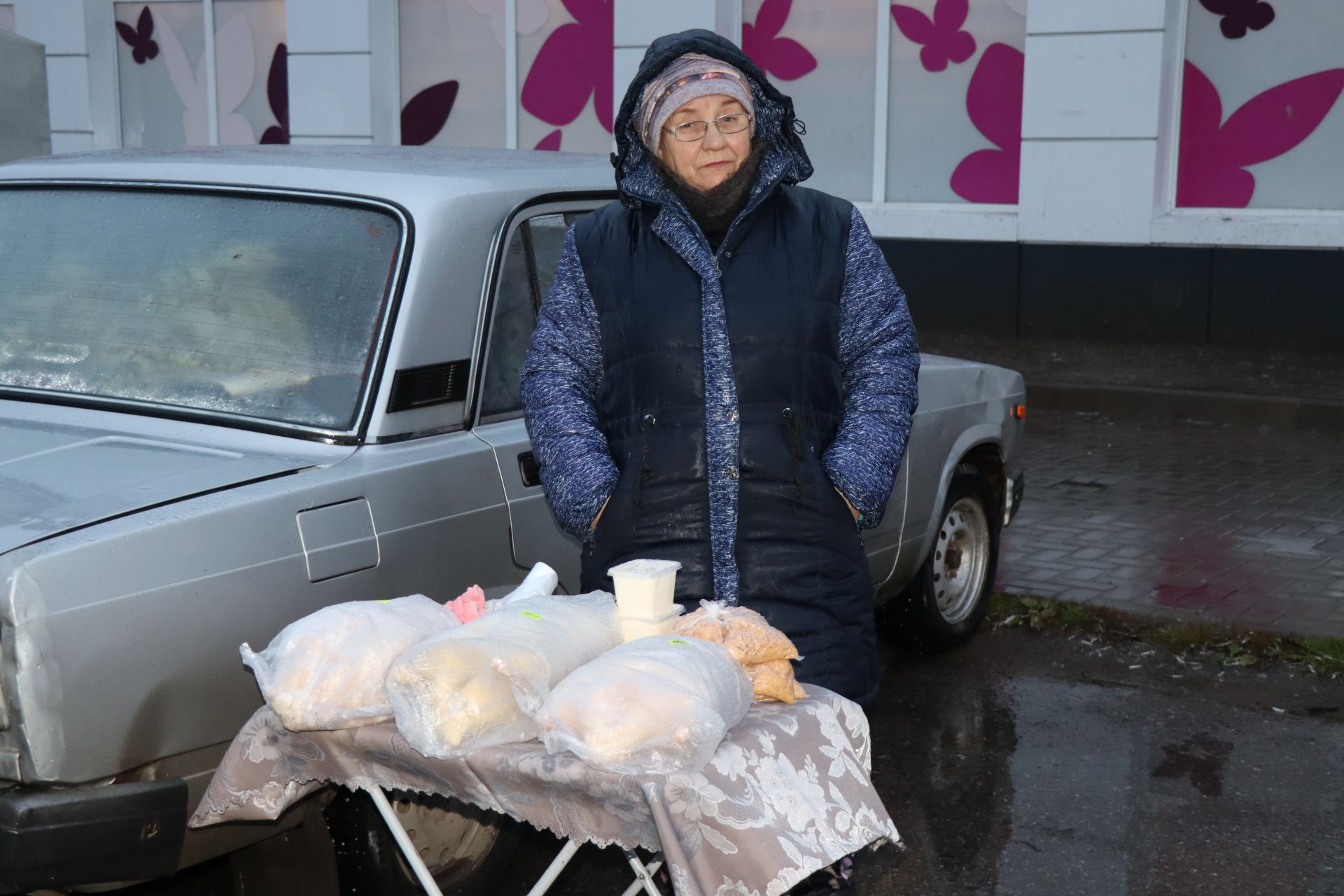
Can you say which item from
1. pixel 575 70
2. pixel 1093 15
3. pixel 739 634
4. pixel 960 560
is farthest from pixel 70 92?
pixel 739 634

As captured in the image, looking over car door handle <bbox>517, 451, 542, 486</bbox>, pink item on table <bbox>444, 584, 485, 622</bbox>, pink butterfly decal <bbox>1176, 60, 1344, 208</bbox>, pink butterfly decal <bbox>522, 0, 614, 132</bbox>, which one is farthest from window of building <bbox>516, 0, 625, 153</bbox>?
pink item on table <bbox>444, 584, 485, 622</bbox>

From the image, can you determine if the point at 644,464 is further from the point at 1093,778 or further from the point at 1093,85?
the point at 1093,85

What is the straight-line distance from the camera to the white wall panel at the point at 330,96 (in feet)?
46.6

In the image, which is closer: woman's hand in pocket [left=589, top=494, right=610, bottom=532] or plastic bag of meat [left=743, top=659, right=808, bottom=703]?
plastic bag of meat [left=743, top=659, right=808, bottom=703]

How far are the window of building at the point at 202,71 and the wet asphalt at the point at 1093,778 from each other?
1154 cm

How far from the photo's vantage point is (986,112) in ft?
40.4

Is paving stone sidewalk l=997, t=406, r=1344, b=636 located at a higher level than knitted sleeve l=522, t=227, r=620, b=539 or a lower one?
lower

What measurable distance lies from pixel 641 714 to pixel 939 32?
1113 cm

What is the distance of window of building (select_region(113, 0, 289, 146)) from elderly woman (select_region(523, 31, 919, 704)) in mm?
12757

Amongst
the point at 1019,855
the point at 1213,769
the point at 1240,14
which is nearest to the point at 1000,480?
the point at 1213,769

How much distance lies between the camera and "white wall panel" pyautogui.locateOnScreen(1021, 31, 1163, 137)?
1109 centimetres

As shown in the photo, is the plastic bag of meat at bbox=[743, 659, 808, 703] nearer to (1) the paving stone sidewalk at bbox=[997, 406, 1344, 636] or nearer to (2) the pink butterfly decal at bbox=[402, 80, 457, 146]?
(1) the paving stone sidewalk at bbox=[997, 406, 1344, 636]

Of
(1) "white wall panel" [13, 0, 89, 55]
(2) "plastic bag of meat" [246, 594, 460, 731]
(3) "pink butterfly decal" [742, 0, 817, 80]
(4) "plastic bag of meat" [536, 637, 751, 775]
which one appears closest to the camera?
(4) "plastic bag of meat" [536, 637, 751, 775]

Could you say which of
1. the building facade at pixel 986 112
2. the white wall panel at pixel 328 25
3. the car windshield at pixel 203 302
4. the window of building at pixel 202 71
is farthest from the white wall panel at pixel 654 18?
the car windshield at pixel 203 302
